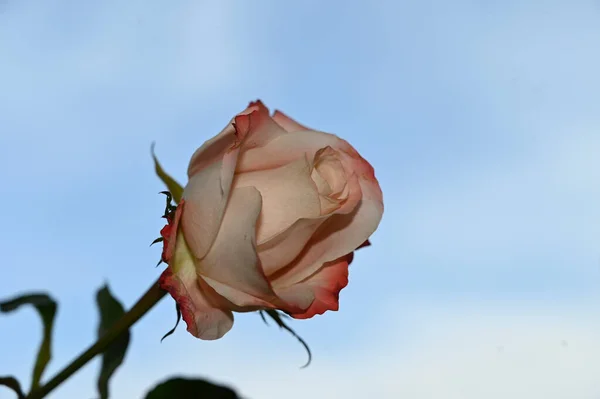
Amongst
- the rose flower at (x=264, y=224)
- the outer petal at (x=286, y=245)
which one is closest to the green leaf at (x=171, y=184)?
the rose flower at (x=264, y=224)

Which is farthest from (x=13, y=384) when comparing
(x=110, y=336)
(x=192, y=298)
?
(x=192, y=298)

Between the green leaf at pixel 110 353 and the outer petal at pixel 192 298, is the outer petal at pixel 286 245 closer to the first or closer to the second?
the outer petal at pixel 192 298

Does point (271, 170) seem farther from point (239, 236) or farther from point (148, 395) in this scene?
point (148, 395)

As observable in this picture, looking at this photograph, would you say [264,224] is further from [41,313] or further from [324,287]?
[41,313]

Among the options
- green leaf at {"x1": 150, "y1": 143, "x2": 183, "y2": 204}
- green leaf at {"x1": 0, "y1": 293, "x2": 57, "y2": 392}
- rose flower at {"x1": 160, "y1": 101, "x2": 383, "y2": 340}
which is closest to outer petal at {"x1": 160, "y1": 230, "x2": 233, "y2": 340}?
rose flower at {"x1": 160, "y1": 101, "x2": 383, "y2": 340}

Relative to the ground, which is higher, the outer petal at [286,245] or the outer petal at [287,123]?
the outer petal at [287,123]

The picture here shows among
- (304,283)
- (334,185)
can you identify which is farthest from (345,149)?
(304,283)
